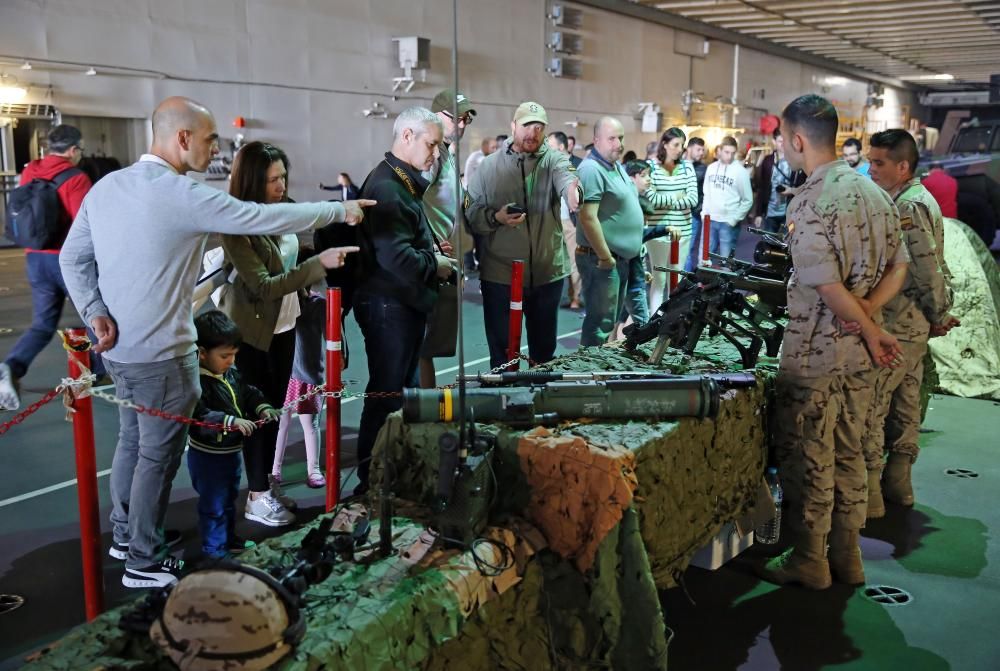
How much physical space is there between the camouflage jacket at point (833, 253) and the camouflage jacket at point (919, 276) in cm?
84

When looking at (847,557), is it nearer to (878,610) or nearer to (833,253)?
(878,610)

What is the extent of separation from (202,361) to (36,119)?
276 inches

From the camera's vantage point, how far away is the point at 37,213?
532 cm

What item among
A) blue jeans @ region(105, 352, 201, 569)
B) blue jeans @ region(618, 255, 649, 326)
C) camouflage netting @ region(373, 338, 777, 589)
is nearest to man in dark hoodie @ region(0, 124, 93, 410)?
blue jeans @ region(105, 352, 201, 569)

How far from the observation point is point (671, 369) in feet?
10.7

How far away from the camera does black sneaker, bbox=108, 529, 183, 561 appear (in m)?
3.46

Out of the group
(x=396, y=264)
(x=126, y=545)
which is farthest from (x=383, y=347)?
(x=126, y=545)

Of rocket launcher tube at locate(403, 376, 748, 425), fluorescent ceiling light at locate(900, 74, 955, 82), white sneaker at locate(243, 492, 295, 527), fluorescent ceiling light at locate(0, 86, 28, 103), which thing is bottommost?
white sneaker at locate(243, 492, 295, 527)

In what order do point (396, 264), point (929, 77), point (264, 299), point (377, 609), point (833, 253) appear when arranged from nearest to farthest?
point (377, 609) → point (833, 253) → point (264, 299) → point (396, 264) → point (929, 77)

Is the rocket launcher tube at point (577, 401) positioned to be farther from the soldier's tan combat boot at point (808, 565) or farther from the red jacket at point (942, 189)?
the red jacket at point (942, 189)

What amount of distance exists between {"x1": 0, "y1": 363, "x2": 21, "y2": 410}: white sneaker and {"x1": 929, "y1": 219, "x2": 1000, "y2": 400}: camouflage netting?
239 inches

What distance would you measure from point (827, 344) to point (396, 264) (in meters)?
1.72

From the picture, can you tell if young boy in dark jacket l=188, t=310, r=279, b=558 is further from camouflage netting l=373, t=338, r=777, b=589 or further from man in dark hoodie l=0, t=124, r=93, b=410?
man in dark hoodie l=0, t=124, r=93, b=410

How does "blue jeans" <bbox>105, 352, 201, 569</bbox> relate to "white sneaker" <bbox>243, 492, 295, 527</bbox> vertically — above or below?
above
